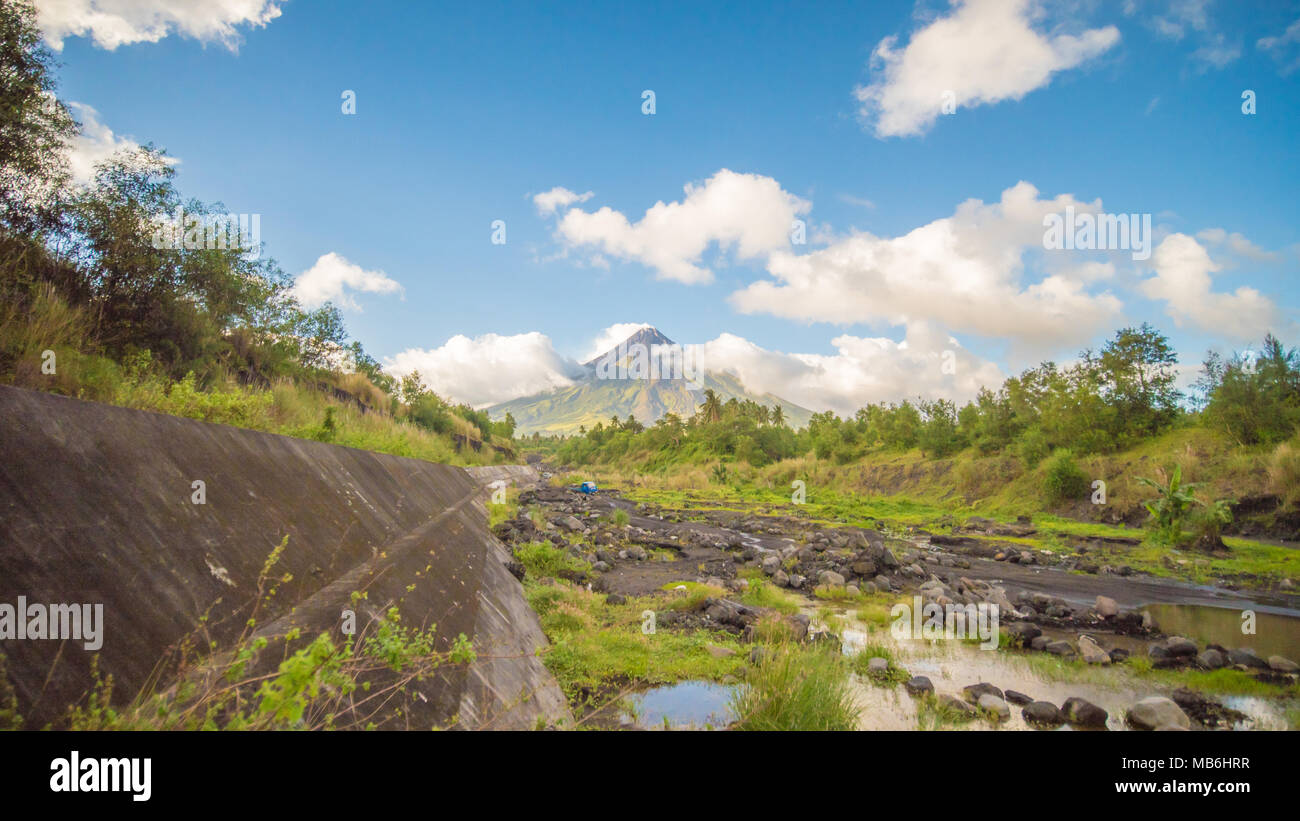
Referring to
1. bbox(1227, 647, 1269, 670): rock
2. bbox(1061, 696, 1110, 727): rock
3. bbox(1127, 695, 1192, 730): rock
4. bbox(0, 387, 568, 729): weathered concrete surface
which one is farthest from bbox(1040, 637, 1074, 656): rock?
bbox(0, 387, 568, 729): weathered concrete surface

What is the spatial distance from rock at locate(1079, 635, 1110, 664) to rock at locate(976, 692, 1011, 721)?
2.93 metres

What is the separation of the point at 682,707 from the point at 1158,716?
16.0 ft

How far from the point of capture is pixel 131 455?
10.5ft

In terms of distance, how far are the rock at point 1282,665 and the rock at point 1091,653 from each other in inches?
73.1

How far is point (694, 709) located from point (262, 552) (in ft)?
14.0

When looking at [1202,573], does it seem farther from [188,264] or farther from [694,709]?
[188,264]

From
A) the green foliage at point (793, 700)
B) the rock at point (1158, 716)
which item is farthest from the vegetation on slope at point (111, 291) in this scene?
the rock at point (1158, 716)

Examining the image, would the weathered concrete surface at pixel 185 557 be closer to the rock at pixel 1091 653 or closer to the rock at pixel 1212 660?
the rock at pixel 1091 653

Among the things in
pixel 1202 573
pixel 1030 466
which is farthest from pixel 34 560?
pixel 1030 466

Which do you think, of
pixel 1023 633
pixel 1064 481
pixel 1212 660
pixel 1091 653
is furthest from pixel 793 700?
pixel 1064 481

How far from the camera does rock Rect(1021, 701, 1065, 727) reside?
5.87 metres

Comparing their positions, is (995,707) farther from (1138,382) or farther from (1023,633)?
(1138,382)

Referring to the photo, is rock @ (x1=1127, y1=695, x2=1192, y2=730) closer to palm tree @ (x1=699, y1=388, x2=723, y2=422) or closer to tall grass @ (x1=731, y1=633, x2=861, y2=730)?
tall grass @ (x1=731, y1=633, x2=861, y2=730)

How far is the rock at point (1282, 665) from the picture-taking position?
7.42 m
